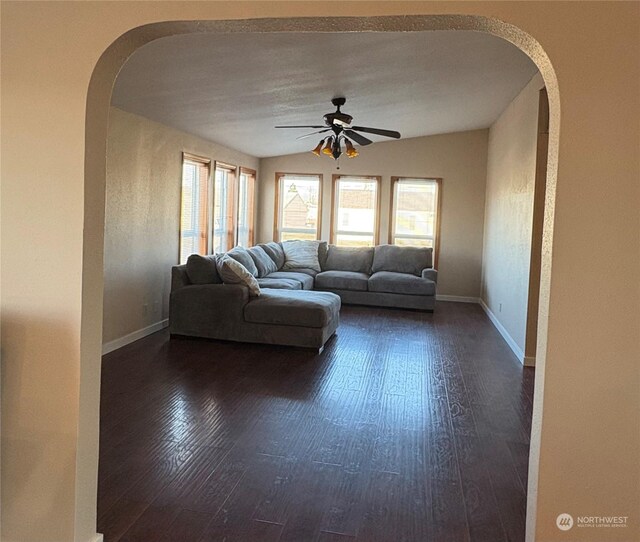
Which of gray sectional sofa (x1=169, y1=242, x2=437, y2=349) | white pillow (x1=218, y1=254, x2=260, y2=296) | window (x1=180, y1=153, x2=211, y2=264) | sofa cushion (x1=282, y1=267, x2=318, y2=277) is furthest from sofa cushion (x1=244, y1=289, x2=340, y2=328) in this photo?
sofa cushion (x1=282, y1=267, x2=318, y2=277)

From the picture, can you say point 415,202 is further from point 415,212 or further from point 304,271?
point 304,271

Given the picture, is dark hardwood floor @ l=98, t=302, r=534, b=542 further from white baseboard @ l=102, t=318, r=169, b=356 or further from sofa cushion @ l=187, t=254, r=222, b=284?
sofa cushion @ l=187, t=254, r=222, b=284

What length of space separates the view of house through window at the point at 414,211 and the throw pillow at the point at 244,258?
303 cm

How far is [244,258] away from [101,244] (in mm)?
4950

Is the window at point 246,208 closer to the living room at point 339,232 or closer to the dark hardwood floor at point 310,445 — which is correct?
the living room at point 339,232

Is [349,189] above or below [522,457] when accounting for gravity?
above

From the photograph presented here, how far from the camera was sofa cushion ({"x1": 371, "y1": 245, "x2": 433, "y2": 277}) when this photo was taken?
28.5 ft

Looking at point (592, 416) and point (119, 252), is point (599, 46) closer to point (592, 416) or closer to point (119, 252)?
point (592, 416)

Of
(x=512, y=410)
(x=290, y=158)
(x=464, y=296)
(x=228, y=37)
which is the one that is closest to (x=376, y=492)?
(x=512, y=410)

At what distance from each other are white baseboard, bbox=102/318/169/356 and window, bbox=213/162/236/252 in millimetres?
1840

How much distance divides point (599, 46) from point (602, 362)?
96 cm

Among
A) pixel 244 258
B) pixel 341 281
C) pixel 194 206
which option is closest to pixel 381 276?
pixel 341 281

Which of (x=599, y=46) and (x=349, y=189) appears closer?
(x=599, y=46)

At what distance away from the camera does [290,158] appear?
951cm
